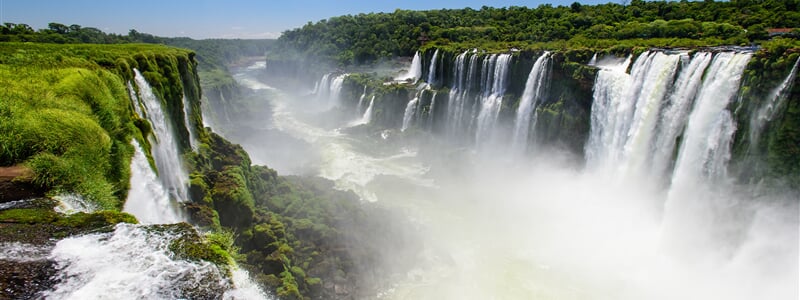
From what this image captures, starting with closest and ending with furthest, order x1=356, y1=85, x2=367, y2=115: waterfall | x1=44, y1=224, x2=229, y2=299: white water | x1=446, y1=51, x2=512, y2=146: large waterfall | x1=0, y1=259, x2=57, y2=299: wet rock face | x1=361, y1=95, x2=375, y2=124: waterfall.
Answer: x1=0, y1=259, x2=57, y2=299: wet rock face → x1=44, y1=224, x2=229, y2=299: white water → x1=446, y1=51, x2=512, y2=146: large waterfall → x1=361, y1=95, x2=375, y2=124: waterfall → x1=356, y1=85, x2=367, y2=115: waterfall

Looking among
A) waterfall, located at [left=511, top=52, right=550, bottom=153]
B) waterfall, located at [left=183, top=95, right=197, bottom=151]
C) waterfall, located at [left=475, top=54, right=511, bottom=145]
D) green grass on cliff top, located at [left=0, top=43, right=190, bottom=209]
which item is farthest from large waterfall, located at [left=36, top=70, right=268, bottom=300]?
waterfall, located at [left=475, top=54, right=511, bottom=145]

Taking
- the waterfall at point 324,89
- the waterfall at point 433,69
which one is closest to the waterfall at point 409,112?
the waterfall at point 433,69

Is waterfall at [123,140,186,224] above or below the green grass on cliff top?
below

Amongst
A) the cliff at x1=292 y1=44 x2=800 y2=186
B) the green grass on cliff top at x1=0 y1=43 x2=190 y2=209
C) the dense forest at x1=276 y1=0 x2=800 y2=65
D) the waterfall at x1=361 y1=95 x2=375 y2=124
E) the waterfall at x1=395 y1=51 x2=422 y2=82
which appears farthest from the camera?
the waterfall at x1=395 y1=51 x2=422 y2=82

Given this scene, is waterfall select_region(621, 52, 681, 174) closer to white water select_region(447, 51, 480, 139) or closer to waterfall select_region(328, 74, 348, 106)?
white water select_region(447, 51, 480, 139)

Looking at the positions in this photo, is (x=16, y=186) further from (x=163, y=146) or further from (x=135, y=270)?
(x=163, y=146)

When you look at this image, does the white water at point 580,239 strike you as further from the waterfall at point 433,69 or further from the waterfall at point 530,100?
the waterfall at point 433,69
